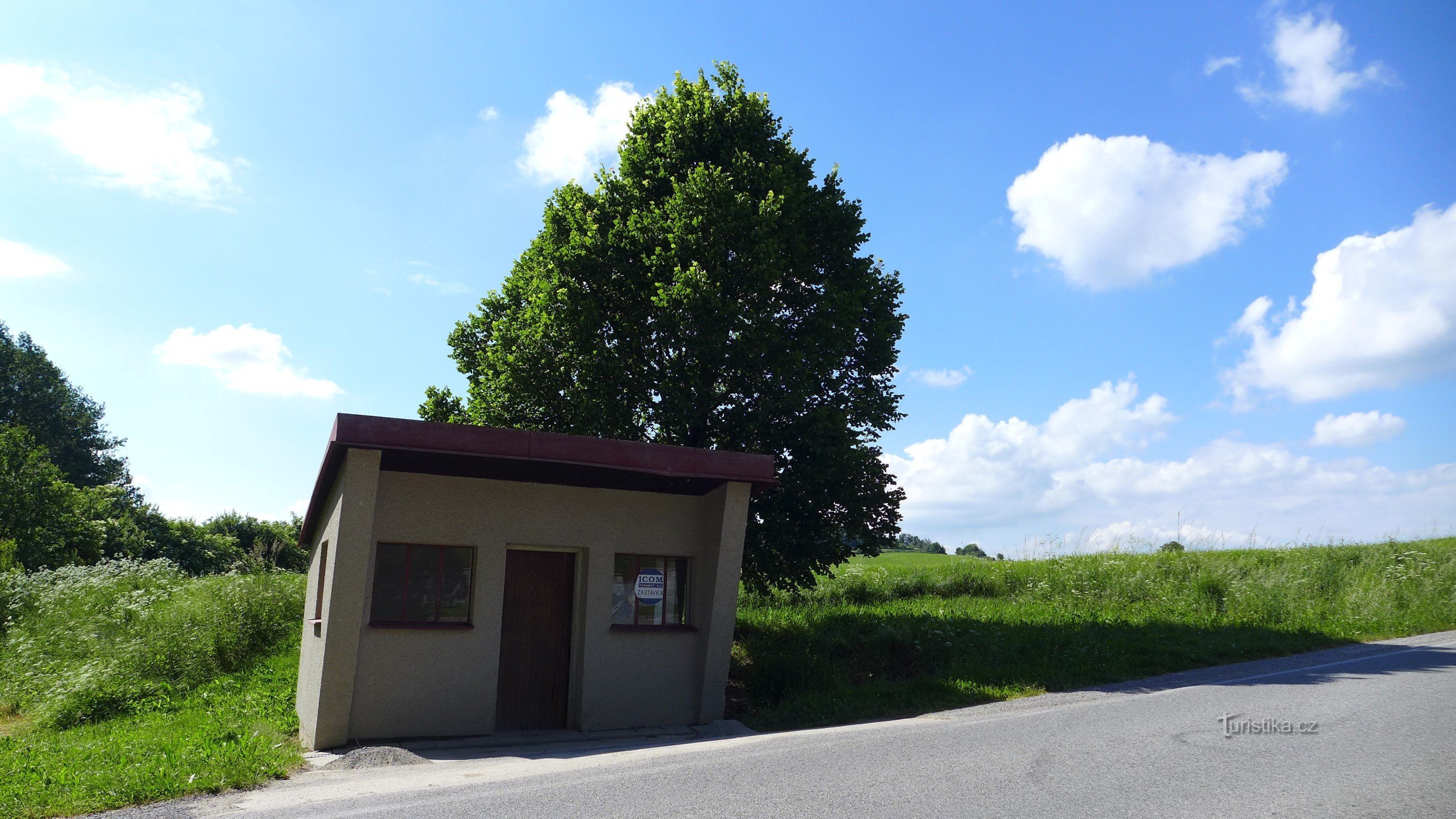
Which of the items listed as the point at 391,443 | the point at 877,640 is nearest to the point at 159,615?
the point at 391,443

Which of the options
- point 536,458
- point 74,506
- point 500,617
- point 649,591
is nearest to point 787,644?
point 649,591

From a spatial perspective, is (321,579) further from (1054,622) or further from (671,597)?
(1054,622)

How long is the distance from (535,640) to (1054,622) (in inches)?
452

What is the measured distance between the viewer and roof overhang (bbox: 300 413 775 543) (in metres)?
9.32

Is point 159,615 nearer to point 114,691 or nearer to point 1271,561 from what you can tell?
point 114,691

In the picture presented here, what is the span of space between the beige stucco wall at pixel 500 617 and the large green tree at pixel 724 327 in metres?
4.64

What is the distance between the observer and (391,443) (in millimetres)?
9258

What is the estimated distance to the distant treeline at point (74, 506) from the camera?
32938mm

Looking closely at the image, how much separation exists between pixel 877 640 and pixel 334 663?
9698mm

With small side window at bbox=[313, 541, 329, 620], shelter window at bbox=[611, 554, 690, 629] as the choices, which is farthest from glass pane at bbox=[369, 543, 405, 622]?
shelter window at bbox=[611, 554, 690, 629]

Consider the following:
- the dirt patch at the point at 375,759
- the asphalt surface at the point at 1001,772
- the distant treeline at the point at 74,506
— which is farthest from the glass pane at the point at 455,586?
the distant treeline at the point at 74,506

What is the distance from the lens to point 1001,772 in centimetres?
665

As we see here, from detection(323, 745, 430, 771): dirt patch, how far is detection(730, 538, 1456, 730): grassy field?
4915 mm

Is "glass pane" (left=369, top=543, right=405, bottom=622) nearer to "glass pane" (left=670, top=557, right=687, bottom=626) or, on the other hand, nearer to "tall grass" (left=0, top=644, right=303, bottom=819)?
"tall grass" (left=0, top=644, right=303, bottom=819)
